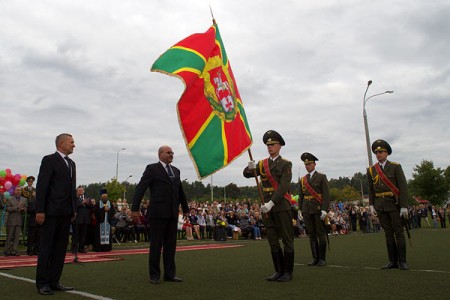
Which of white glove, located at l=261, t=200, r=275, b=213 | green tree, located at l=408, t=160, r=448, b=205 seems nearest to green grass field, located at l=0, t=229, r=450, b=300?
white glove, located at l=261, t=200, r=275, b=213

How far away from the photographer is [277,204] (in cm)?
641

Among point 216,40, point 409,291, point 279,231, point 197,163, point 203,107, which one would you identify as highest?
point 216,40

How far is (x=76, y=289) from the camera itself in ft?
18.7

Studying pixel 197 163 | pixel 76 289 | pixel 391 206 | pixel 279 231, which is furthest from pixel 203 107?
pixel 391 206

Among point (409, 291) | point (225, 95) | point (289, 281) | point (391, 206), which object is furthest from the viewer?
point (391, 206)

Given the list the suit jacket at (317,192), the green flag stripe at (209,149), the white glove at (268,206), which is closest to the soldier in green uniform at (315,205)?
the suit jacket at (317,192)

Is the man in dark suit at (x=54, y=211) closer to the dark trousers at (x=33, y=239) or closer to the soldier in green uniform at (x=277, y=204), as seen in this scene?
the soldier in green uniform at (x=277, y=204)

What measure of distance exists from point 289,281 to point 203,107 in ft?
9.67

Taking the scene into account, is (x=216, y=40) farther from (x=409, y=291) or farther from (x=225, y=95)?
(x=409, y=291)

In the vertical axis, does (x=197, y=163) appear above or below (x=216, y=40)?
below

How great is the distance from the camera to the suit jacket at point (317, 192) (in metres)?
8.61

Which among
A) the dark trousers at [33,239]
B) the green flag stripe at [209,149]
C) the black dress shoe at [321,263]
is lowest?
the black dress shoe at [321,263]

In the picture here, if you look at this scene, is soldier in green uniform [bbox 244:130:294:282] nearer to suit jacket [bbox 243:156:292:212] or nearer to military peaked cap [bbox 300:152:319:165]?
suit jacket [bbox 243:156:292:212]

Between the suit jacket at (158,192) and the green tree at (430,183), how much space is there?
4783 centimetres
